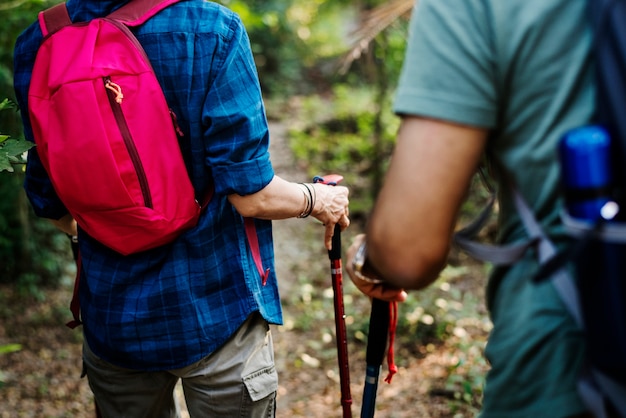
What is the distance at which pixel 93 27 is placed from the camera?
6.50 feet

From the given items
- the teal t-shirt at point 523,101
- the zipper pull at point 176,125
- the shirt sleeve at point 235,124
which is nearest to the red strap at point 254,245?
the shirt sleeve at point 235,124

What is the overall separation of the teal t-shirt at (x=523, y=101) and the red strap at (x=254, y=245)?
38.8 inches

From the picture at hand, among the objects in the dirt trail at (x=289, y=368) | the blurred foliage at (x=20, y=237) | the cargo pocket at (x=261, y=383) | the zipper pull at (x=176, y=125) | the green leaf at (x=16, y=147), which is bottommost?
the dirt trail at (x=289, y=368)

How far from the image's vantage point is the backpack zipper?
193 centimetres

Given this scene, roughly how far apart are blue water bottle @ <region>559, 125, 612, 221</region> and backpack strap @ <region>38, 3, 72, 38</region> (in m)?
1.55

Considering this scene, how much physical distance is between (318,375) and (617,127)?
12.5 feet

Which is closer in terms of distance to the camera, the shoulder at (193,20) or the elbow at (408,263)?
the elbow at (408,263)

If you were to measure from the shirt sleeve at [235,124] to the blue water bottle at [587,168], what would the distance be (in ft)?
3.47

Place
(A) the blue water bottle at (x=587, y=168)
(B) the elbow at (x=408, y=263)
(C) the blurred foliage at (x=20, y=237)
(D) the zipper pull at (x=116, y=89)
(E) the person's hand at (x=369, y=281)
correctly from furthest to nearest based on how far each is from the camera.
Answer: (C) the blurred foliage at (x=20, y=237) → (D) the zipper pull at (x=116, y=89) → (E) the person's hand at (x=369, y=281) → (B) the elbow at (x=408, y=263) → (A) the blue water bottle at (x=587, y=168)

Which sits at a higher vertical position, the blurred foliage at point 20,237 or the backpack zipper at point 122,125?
the backpack zipper at point 122,125

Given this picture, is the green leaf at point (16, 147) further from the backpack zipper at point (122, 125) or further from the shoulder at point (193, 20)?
the shoulder at point (193, 20)

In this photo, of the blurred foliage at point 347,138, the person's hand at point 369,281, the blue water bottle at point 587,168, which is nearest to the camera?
the blue water bottle at point 587,168

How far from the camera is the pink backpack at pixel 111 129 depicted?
1.94m

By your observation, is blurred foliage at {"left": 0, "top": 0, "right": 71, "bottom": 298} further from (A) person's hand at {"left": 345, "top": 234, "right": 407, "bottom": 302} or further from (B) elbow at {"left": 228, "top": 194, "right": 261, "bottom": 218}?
(A) person's hand at {"left": 345, "top": 234, "right": 407, "bottom": 302}
